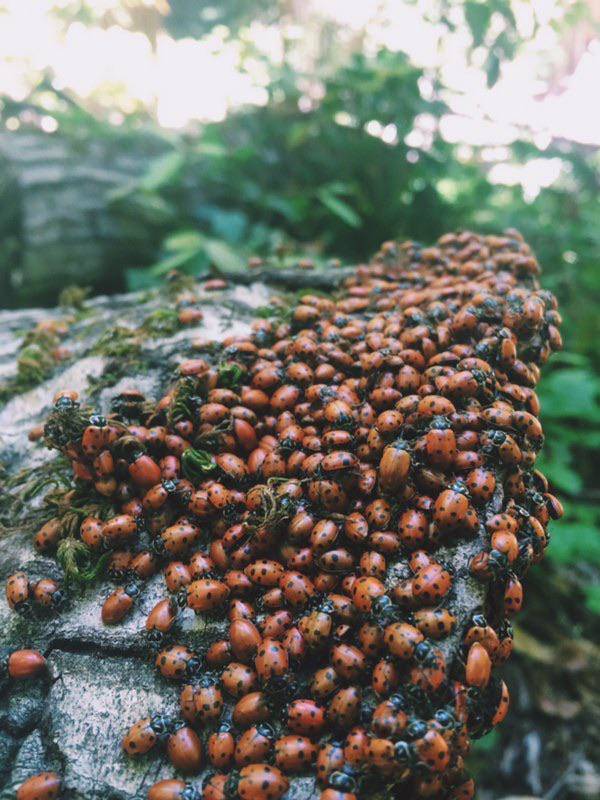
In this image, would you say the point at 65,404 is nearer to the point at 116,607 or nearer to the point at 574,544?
the point at 116,607

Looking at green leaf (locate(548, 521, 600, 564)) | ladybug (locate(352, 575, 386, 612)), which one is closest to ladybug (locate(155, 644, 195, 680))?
ladybug (locate(352, 575, 386, 612))

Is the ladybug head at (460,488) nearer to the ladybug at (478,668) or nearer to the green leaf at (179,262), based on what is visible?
the ladybug at (478,668)

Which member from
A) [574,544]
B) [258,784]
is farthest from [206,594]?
[574,544]

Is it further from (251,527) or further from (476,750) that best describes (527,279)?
(476,750)

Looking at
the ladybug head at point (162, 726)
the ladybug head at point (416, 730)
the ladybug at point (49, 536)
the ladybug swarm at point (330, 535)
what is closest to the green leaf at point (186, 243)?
the ladybug swarm at point (330, 535)

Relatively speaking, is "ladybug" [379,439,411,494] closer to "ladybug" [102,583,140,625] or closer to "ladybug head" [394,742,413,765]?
"ladybug head" [394,742,413,765]

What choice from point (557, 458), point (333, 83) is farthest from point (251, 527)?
point (333, 83)
